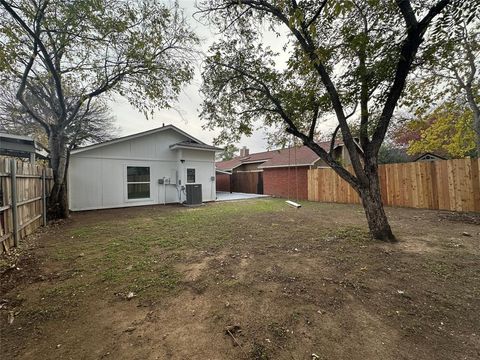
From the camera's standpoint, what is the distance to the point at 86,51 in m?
6.62

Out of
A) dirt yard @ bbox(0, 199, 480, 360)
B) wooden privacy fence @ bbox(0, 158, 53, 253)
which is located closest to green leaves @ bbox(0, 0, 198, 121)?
wooden privacy fence @ bbox(0, 158, 53, 253)

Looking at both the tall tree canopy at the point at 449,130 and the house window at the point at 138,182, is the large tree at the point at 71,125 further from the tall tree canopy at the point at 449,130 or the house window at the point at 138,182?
the tall tree canopy at the point at 449,130

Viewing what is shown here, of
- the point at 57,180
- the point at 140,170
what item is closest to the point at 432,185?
the point at 140,170

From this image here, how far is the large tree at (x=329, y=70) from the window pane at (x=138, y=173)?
6551 millimetres

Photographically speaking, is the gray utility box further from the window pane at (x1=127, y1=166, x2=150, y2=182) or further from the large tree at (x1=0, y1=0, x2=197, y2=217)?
the large tree at (x1=0, y1=0, x2=197, y2=217)

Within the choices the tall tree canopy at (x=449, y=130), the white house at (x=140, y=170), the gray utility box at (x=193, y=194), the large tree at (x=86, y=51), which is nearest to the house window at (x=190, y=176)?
the white house at (x=140, y=170)

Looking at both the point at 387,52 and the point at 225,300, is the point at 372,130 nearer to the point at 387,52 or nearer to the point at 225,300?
the point at 387,52

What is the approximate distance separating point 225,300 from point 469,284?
3.27 m

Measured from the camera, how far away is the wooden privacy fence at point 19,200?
13.1 feet

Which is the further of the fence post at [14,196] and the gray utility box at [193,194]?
the gray utility box at [193,194]

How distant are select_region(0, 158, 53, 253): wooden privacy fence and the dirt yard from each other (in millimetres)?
448

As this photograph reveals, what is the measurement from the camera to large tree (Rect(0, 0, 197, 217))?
5.30 metres

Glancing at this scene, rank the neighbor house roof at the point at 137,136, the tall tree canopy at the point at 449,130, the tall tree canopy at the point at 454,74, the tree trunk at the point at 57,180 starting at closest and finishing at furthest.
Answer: the tall tree canopy at the point at 454,74 → the tree trunk at the point at 57,180 → the neighbor house roof at the point at 137,136 → the tall tree canopy at the point at 449,130

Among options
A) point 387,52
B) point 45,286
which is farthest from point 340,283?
point 387,52
